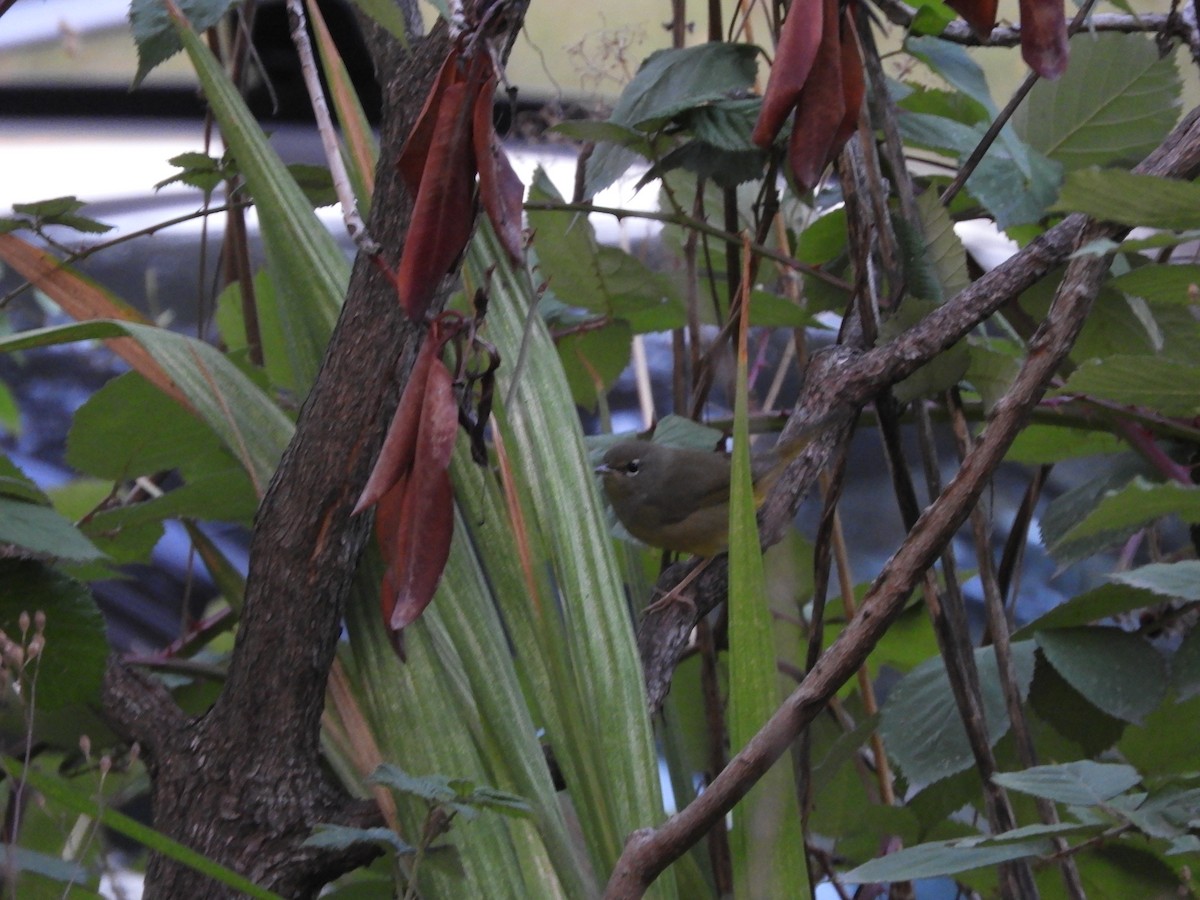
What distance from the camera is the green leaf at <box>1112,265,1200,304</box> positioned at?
121 cm

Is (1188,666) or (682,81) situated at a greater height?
(682,81)

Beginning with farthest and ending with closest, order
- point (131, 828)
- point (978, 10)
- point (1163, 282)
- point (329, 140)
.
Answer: point (1163, 282) → point (329, 140) → point (978, 10) → point (131, 828)

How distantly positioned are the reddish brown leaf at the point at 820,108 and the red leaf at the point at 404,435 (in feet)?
1.18

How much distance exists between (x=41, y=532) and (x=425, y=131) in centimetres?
53

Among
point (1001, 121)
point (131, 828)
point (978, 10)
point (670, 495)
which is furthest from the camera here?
point (670, 495)

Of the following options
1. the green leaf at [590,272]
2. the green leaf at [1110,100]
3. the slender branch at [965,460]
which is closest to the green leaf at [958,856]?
the slender branch at [965,460]

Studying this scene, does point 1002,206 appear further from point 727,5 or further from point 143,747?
point 727,5

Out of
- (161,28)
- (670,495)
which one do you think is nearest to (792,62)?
(161,28)

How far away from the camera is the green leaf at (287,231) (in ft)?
3.79

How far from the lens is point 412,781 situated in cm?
89

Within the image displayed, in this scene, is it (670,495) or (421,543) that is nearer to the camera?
(421,543)

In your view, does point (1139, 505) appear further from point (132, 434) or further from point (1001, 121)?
point (132, 434)

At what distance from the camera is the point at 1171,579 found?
1059 millimetres

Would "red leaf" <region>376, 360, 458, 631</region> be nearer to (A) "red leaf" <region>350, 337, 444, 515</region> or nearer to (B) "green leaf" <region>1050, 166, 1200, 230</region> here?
(A) "red leaf" <region>350, 337, 444, 515</region>
